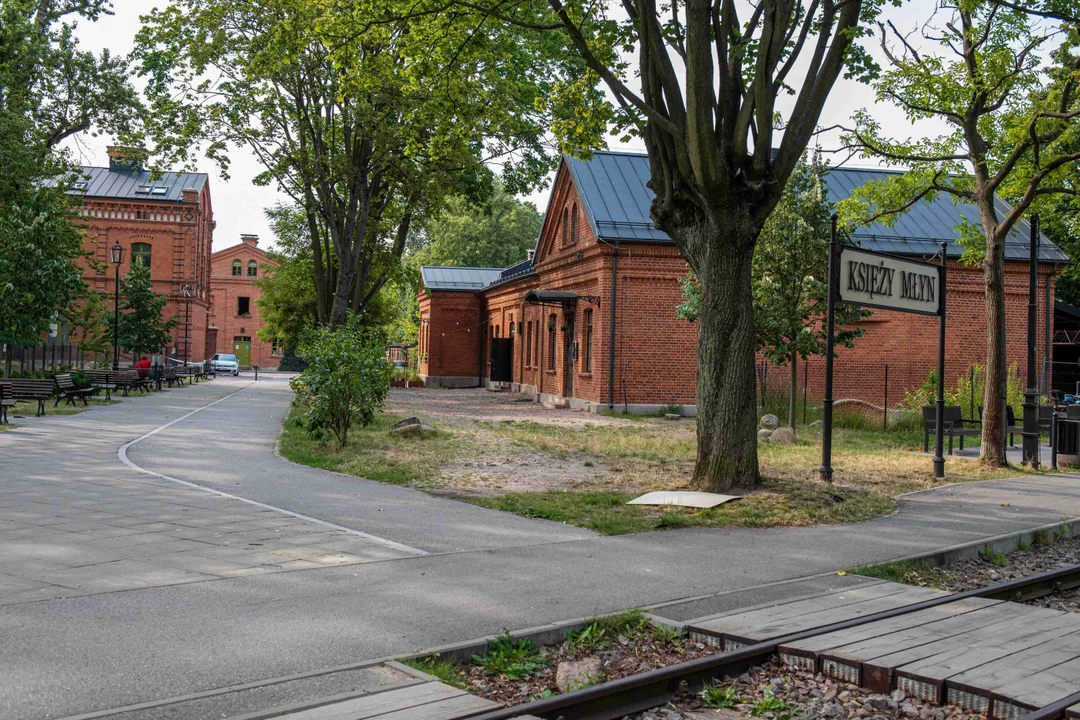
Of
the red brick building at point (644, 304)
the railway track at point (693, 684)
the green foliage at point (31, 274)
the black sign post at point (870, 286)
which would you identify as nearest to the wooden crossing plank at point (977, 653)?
the railway track at point (693, 684)

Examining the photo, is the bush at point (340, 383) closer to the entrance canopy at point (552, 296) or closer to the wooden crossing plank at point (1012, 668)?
the wooden crossing plank at point (1012, 668)

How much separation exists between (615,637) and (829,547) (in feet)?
11.5

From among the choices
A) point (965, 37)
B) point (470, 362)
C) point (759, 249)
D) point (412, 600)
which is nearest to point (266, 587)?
point (412, 600)

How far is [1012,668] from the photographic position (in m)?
4.68

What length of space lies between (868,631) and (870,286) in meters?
7.58

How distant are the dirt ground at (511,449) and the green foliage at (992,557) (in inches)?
171

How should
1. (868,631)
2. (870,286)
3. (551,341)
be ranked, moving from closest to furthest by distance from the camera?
(868,631)
(870,286)
(551,341)

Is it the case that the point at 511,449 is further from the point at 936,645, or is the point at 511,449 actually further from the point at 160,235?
the point at 160,235

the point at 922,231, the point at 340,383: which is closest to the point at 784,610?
the point at 340,383

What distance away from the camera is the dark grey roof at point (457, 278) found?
156 ft

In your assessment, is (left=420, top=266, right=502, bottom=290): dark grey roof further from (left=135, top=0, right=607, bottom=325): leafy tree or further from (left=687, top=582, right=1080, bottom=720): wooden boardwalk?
(left=687, top=582, right=1080, bottom=720): wooden boardwalk

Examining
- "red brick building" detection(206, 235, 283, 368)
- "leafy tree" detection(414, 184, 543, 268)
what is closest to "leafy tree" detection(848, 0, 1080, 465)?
"leafy tree" detection(414, 184, 543, 268)

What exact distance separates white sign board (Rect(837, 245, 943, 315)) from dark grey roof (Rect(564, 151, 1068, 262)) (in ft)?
47.2

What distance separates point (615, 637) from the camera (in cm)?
553
